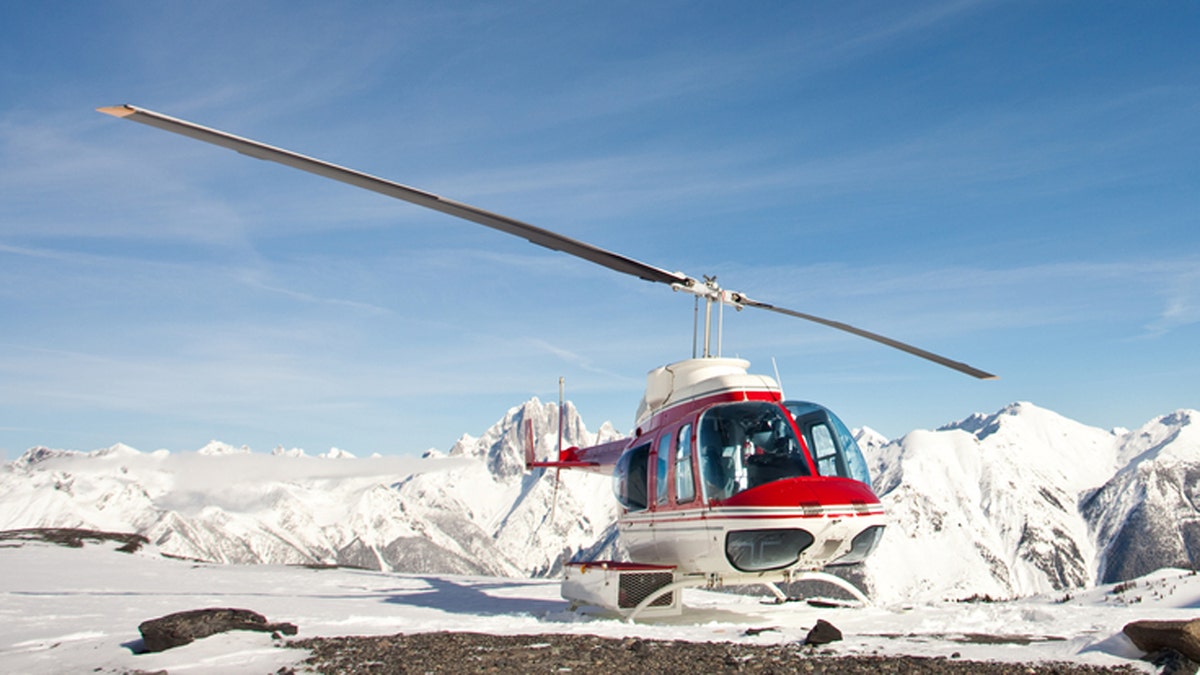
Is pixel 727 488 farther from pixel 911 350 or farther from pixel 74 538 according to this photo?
pixel 74 538

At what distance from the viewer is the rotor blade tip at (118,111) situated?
936cm

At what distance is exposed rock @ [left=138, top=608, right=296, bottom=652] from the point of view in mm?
10719

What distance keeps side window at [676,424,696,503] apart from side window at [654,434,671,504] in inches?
13.6

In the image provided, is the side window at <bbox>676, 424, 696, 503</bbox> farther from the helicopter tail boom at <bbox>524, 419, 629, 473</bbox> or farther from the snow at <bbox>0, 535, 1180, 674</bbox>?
the helicopter tail boom at <bbox>524, 419, 629, 473</bbox>

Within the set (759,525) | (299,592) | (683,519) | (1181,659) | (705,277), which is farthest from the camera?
(299,592)

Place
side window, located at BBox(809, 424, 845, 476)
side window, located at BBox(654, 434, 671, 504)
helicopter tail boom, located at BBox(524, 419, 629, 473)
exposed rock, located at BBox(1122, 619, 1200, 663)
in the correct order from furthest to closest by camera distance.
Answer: helicopter tail boom, located at BBox(524, 419, 629, 473), side window, located at BBox(654, 434, 671, 504), side window, located at BBox(809, 424, 845, 476), exposed rock, located at BBox(1122, 619, 1200, 663)

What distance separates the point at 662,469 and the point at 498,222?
6055mm

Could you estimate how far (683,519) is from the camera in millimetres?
15062

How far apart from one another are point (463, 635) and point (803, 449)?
6233 millimetres

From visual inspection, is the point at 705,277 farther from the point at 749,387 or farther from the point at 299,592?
the point at 299,592

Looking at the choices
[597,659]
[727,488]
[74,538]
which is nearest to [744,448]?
[727,488]

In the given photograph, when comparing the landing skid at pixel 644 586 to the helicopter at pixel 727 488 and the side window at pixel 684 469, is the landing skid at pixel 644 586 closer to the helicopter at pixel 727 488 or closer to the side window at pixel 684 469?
the helicopter at pixel 727 488

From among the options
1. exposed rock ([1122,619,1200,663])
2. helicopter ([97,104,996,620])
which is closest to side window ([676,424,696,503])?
helicopter ([97,104,996,620])

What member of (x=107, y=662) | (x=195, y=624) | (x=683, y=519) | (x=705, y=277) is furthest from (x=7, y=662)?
(x=705, y=277)
